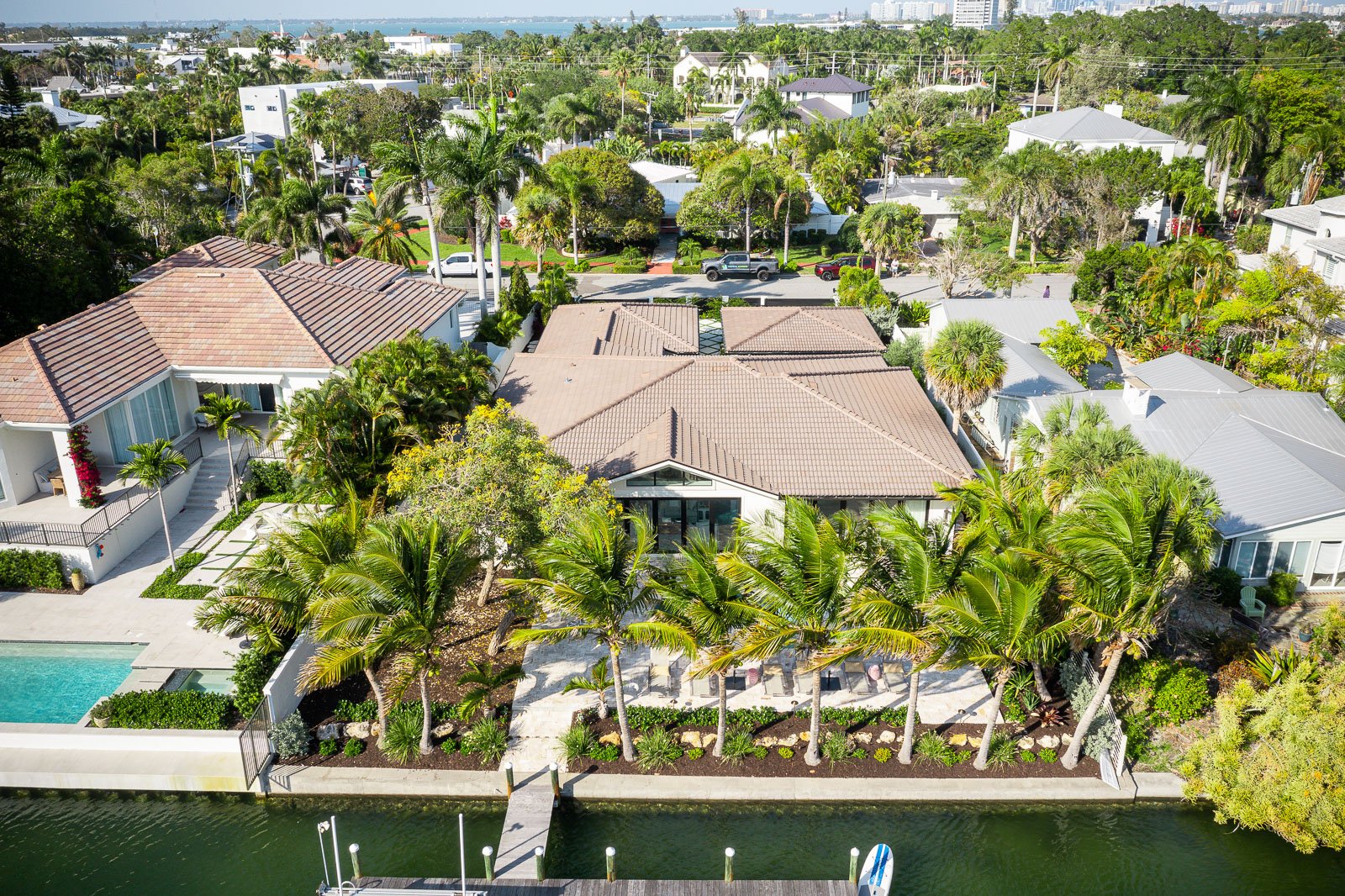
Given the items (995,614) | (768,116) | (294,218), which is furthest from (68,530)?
(768,116)

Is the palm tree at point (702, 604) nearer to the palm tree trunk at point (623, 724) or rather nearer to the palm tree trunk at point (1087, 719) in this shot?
the palm tree trunk at point (623, 724)

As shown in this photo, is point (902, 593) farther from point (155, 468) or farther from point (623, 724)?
point (155, 468)

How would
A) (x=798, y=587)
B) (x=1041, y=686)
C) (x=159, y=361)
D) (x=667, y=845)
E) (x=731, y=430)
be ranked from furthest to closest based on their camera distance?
(x=159, y=361) < (x=731, y=430) < (x=1041, y=686) < (x=667, y=845) < (x=798, y=587)

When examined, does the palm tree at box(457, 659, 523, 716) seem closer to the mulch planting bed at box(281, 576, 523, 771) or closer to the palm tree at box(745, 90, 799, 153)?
the mulch planting bed at box(281, 576, 523, 771)

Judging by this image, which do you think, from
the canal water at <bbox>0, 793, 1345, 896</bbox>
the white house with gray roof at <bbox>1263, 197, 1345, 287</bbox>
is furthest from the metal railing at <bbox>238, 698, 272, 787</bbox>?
the white house with gray roof at <bbox>1263, 197, 1345, 287</bbox>

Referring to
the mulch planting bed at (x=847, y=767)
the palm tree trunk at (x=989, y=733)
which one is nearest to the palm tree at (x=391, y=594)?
the mulch planting bed at (x=847, y=767)
